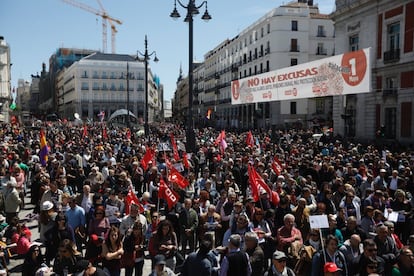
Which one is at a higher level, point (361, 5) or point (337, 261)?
point (361, 5)

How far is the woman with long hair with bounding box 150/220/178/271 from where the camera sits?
5.79m

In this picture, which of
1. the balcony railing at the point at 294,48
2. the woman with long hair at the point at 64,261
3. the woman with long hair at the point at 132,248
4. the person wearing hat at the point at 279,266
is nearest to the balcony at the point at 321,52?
the balcony railing at the point at 294,48

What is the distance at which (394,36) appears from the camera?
82.5 ft

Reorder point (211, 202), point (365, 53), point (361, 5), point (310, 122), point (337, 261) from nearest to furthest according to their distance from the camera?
point (337, 261) < point (211, 202) < point (365, 53) < point (361, 5) < point (310, 122)

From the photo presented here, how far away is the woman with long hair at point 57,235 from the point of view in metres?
6.02

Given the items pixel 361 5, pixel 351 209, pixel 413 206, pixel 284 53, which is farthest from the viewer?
pixel 284 53

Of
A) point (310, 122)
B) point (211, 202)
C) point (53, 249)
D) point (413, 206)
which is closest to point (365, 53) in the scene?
point (413, 206)

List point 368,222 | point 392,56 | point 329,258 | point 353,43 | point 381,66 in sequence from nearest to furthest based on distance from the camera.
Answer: point 329,258 < point 368,222 < point 392,56 < point 381,66 < point 353,43

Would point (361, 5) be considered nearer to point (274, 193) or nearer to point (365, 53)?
point (365, 53)

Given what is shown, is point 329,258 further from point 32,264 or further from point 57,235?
point 57,235

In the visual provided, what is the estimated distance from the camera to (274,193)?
26.8 ft

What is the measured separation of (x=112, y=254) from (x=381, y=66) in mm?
24876

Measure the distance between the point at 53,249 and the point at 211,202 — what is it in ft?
11.2

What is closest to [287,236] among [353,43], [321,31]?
[353,43]
